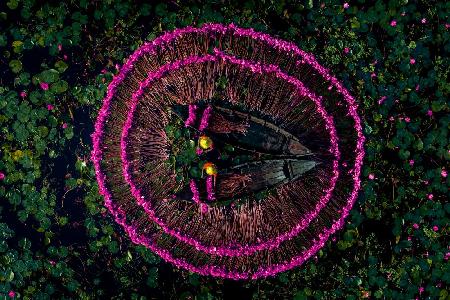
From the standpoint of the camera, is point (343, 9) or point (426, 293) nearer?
point (343, 9)

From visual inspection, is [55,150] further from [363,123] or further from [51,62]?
[363,123]

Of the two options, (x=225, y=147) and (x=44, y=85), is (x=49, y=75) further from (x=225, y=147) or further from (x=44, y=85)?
(x=225, y=147)

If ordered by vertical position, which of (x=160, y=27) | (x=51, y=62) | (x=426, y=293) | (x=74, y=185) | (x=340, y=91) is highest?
(x=340, y=91)

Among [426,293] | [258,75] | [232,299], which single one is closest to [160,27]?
[258,75]

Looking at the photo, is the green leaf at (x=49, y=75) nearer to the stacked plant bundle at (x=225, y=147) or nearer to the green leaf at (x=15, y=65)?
the green leaf at (x=15, y=65)

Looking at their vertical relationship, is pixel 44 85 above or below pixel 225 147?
below

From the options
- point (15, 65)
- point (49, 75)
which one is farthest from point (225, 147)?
point (15, 65)

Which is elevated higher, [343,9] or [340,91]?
[343,9]

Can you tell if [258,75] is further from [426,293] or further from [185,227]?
[426,293]
